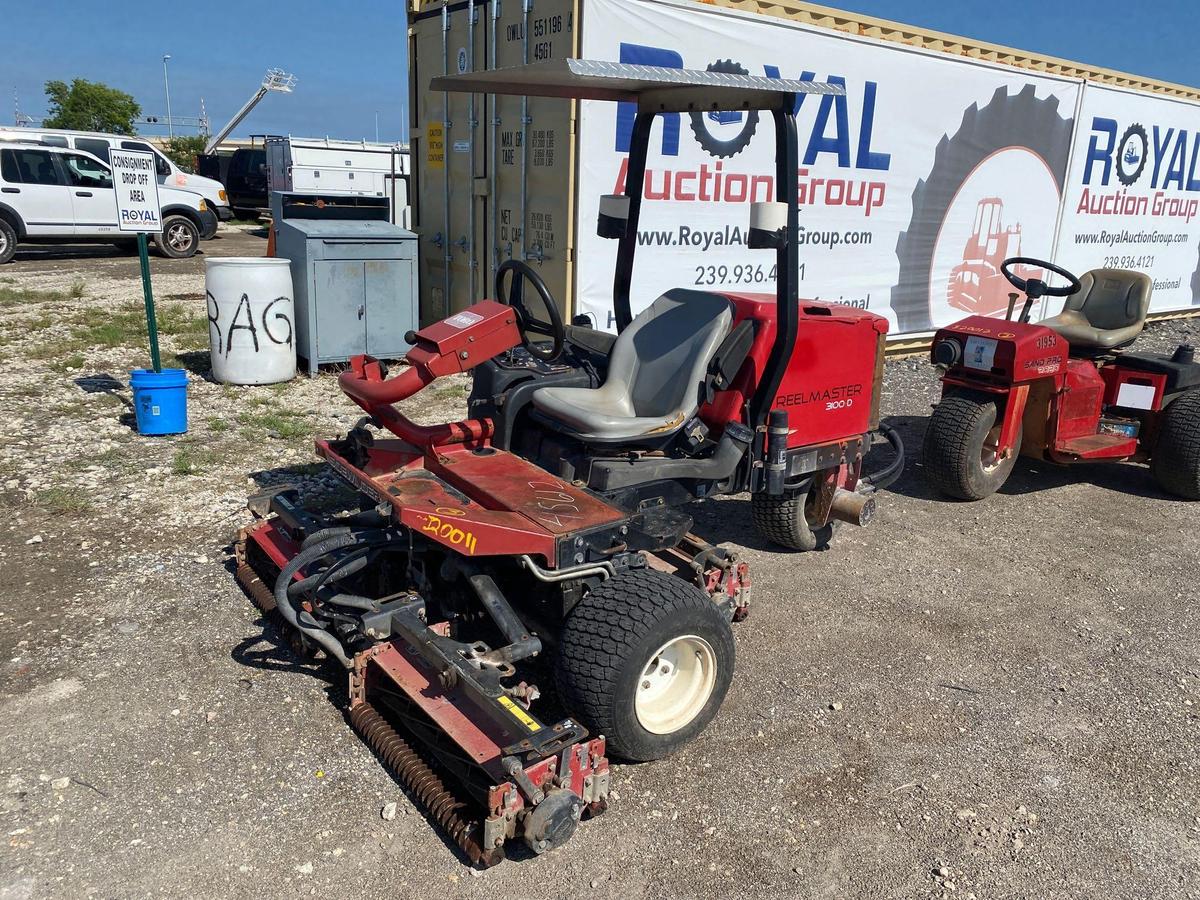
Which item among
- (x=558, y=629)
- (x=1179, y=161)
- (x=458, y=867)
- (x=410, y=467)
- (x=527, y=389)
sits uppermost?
(x=1179, y=161)

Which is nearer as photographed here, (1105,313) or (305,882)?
(305,882)

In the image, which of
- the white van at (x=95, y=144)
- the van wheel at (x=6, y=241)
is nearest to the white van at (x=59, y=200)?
the van wheel at (x=6, y=241)

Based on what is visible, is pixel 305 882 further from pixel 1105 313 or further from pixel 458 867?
pixel 1105 313

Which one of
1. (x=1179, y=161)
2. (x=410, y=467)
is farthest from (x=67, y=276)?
(x=1179, y=161)

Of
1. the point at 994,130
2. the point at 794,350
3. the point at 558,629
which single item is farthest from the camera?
the point at 994,130

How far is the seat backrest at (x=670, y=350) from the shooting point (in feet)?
12.5

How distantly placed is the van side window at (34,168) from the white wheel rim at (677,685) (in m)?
14.8

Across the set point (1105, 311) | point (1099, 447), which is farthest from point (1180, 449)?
point (1105, 311)

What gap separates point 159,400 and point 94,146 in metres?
12.2

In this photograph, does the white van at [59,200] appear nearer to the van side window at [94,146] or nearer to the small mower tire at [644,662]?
the van side window at [94,146]

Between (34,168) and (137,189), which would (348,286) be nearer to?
(137,189)

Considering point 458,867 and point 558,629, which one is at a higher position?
point 558,629

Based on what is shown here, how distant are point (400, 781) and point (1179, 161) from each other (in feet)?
43.4

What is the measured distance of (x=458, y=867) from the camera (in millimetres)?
2646
